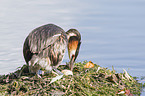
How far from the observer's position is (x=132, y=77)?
862 cm

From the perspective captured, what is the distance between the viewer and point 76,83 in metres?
7.07

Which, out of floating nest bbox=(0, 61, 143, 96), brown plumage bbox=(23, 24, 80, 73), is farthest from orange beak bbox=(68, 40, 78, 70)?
brown plumage bbox=(23, 24, 80, 73)

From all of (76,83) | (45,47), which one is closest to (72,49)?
(45,47)

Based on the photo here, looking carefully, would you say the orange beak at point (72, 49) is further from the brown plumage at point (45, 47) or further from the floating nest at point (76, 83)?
the brown plumage at point (45, 47)

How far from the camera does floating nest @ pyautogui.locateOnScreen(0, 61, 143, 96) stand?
681 centimetres

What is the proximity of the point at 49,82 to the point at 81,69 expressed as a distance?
1.14 metres

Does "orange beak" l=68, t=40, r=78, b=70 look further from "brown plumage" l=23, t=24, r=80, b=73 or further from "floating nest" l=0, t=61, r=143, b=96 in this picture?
"brown plumage" l=23, t=24, r=80, b=73

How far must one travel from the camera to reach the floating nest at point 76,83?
6812mm

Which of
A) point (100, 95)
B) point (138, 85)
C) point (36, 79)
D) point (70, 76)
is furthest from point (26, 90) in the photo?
point (138, 85)

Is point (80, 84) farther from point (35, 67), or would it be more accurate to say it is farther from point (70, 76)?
point (35, 67)

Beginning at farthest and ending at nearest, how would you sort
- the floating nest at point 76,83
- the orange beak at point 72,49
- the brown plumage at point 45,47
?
the orange beak at point 72,49, the brown plumage at point 45,47, the floating nest at point 76,83

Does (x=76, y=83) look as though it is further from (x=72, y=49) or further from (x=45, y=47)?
(x=72, y=49)

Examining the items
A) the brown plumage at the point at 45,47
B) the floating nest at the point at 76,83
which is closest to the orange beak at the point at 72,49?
the floating nest at the point at 76,83

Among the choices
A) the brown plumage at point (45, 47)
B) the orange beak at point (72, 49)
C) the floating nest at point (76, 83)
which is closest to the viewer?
the floating nest at point (76, 83)
